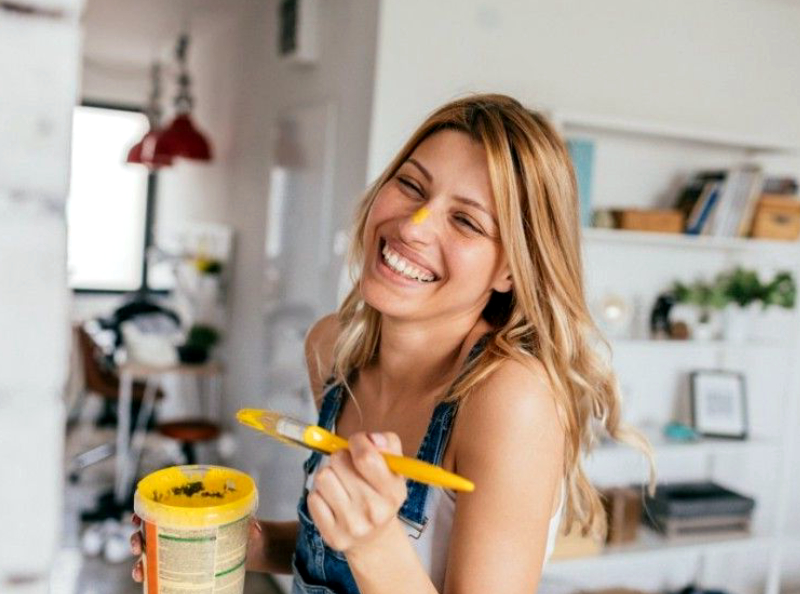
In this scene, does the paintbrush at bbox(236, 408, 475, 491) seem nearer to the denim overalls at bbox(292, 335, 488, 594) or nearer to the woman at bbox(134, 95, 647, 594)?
the woman at bbox(134, 95, 647, 594)

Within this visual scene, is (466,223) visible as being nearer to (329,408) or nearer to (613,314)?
(329,408)

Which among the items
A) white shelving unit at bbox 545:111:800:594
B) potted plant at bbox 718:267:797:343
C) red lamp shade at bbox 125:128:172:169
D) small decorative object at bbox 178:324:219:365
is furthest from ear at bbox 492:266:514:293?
red lamp shade at bbox 125:128:172:169

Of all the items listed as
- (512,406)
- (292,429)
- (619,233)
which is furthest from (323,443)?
(619,233)

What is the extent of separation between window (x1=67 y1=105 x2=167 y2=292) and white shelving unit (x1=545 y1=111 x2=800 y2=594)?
17.2ft

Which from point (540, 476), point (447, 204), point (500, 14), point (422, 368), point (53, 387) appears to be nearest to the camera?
point (53, 387)

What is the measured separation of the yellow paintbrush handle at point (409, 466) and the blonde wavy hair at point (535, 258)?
0.26 m

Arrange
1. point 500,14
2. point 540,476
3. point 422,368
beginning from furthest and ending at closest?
point 500,14 → point 422,368 → point 540,476

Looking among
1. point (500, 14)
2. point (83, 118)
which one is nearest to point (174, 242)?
point (83, 118)

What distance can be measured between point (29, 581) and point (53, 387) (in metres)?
0.11

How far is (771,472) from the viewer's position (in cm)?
356

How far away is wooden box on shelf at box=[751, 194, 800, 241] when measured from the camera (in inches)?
124

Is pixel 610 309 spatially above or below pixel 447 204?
below

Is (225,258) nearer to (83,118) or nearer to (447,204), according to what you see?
(83,118)

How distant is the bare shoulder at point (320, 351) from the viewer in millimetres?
1351
